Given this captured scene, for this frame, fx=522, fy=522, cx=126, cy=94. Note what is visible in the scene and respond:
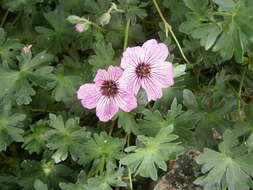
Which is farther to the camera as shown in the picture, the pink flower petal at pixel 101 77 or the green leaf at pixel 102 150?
the green leaf at pixel 102 150

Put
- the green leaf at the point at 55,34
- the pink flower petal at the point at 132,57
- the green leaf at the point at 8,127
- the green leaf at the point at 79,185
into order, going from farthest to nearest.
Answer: the green leaf at the point at 55,34 → the green leaf at the point at 8,127 → the green leaf at the point at 79,185 → the pink flower petal at the point at 132,57

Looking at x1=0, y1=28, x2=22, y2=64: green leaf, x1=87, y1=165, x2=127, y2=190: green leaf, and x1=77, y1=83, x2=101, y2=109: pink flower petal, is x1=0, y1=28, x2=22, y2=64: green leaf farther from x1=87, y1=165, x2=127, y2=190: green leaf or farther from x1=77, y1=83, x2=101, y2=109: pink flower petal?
x1=87, y1=165, x2=127, y2=190: green leaf

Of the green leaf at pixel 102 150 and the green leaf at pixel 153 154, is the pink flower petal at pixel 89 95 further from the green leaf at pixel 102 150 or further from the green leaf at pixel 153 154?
the green leaf at pixel 153 154

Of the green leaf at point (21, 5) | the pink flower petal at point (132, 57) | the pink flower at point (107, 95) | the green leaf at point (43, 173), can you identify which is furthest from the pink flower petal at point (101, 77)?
the green leaf at point (21, 5)

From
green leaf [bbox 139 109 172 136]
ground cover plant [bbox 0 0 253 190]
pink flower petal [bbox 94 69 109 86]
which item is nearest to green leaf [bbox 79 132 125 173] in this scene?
ground cover plant [bbox 0 0 253 190]

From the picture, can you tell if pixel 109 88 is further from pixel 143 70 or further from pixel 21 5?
pixel 21 5

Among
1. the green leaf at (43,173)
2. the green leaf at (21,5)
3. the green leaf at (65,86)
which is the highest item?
the green leaf at (21,5)
